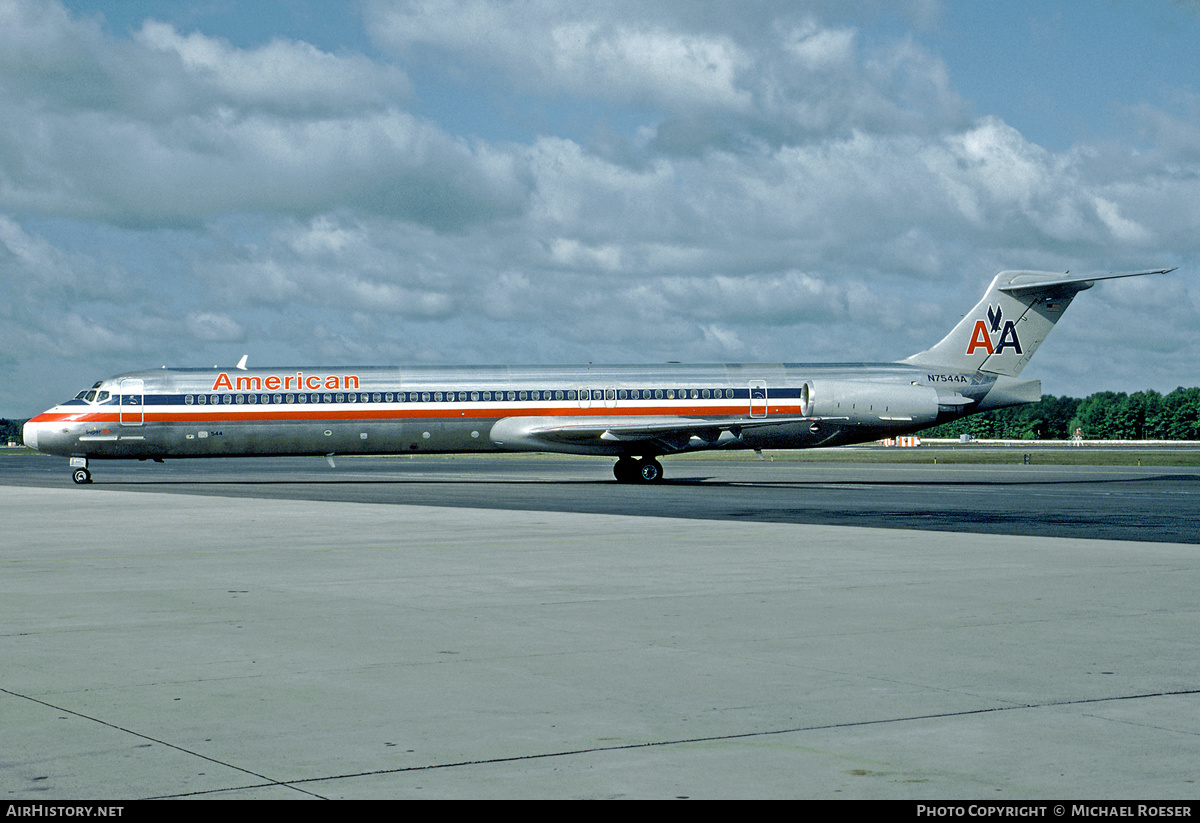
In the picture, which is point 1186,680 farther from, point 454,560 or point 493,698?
point 454,560

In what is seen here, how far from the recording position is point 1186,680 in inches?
317

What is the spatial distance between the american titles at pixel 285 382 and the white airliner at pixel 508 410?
45mm

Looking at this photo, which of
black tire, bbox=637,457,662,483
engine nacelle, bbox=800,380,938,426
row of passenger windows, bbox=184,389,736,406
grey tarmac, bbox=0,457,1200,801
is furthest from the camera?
black tire, bbox=637,457,662,483

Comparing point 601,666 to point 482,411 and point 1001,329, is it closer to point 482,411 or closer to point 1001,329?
point 482,411

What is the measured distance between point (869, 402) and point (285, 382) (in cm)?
1888

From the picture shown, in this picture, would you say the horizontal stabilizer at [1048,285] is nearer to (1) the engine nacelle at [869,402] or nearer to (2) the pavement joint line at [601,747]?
(1) the engine nacelle at [869,402]

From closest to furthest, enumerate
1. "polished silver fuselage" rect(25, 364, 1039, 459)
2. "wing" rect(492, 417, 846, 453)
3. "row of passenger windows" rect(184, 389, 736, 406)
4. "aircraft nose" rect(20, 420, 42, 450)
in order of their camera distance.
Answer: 1. "aircraft nose" rect(20, 420, 42, 450)
2. "wing" rect(492, 417, 846, 453)
3. "polished silver fuselage" rect(25, 364, 1039, 459)
4. "row of passenger windows" rect(184, 389, 736, 406)

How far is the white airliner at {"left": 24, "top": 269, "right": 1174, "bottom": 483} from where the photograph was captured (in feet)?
131

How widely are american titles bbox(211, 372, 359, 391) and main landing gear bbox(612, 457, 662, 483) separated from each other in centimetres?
917

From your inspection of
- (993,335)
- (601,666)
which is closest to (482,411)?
(993,335)

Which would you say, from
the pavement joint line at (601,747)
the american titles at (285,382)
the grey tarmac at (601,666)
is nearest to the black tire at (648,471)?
the american titles at (285,382)

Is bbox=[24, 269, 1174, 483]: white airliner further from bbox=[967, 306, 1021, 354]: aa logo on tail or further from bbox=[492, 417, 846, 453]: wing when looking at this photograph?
bbox=[967, 306, 1021, 354]: aa logo on tail

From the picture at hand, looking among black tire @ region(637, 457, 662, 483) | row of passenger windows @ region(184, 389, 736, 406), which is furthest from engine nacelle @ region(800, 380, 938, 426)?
black tire @ region(637, 457, 662, 483)

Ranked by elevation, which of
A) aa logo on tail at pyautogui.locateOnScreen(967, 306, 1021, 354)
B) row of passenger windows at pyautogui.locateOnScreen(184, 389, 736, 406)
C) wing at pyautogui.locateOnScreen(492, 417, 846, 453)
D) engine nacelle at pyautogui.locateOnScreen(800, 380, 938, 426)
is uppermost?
aa logo on tail at pyautogui.locateOnScreen(967, 306, 1021, 354)
